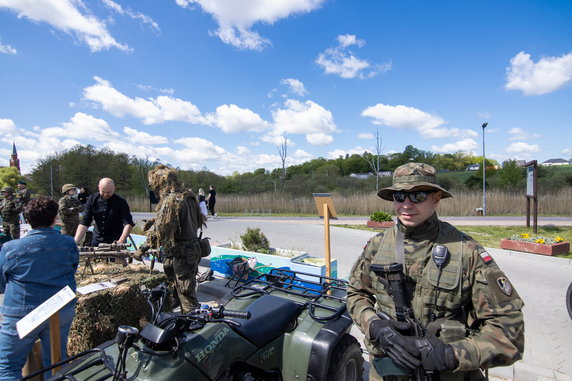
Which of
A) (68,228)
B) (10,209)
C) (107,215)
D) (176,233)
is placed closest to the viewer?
(176,233)

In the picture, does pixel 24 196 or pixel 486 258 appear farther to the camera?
pixel 24 196

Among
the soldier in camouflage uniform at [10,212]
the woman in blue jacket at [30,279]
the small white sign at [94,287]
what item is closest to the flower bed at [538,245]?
the small white sign at [94,287]

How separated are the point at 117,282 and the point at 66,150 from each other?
4483 centimetres

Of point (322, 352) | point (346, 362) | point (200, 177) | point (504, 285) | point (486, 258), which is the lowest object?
point (346, 362)

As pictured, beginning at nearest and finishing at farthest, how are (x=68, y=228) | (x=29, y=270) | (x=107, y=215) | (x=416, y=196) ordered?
(x=416, y=196) → (x=29, y=270) → (x=107, y=215) → (x=68, y=228)

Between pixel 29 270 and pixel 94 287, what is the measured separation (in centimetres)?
117

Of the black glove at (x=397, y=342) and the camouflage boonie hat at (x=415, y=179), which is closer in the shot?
the black glove at (x=397, y=342)

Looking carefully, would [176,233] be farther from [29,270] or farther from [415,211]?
A: [415,211]

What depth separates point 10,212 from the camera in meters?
7.65

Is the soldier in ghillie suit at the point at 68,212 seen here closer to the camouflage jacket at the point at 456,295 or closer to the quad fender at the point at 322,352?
the quad fender at the point at 322,352

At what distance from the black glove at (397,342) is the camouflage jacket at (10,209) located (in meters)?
9.26

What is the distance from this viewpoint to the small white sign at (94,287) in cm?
330

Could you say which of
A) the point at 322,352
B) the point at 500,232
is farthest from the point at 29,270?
the point at 500,232

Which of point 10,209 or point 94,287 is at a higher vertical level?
point 10,209
